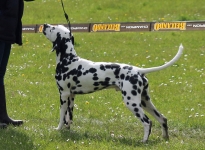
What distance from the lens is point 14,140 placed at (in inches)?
264

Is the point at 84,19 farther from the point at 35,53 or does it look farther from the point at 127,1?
the point at 35,53

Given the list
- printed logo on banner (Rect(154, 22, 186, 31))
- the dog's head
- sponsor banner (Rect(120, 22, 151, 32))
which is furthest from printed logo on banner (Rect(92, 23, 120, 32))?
the dog's head

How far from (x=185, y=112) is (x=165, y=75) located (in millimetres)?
3462

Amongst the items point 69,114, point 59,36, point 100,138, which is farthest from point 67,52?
point 100,138

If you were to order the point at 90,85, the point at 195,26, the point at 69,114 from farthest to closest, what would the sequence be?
the point at 195,26 < the point at 69,114 < the point at 90,85

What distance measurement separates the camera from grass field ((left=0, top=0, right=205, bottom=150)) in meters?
6.79

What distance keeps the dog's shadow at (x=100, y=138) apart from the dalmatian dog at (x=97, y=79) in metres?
0.15

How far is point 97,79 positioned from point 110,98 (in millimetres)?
2991

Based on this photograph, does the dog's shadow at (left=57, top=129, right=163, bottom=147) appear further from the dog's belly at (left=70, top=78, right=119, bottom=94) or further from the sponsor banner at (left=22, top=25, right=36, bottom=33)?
the sponsor banner at (left=22, top=25, right=36, bottom=33)

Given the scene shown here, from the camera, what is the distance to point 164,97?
9.94m

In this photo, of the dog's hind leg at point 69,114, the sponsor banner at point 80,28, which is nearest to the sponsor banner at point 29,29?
the sponsor banner at point 80,28

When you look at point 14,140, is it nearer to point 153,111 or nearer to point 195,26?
point 153,111

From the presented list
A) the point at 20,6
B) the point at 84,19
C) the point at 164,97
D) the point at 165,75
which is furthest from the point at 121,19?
the point at 20,6

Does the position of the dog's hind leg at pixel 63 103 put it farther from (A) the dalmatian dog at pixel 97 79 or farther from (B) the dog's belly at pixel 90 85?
(B) the dog's belly at pixel 90 85
